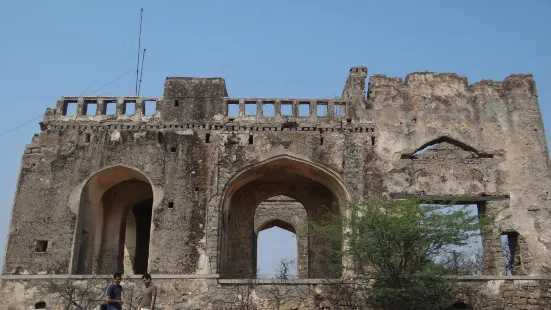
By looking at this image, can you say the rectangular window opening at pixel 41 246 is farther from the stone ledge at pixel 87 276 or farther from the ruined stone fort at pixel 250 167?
the stone ledge at pixel 87 276

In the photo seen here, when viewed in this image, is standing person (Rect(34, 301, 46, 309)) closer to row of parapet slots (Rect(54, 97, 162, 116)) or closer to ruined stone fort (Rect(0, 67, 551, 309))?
ruined stone fort (Rect(0, 67, 551, 309))

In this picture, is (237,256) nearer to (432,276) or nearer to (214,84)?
(214,84)

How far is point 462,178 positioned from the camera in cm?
1568

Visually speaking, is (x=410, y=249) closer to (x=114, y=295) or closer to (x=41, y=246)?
(x=114, y=295)

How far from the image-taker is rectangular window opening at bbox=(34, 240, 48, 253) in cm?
1502

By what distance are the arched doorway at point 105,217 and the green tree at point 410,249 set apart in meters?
6.60

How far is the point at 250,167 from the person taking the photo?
15.9 m

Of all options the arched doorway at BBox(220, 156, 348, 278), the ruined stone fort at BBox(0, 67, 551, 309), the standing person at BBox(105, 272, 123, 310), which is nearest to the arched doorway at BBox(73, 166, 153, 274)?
the ruined stone fort at BBox(0, 67, 551, 309)

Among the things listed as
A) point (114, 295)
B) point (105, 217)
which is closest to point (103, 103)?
point (105, 217)

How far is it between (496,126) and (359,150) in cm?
392

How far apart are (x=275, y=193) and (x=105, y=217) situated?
209 inches

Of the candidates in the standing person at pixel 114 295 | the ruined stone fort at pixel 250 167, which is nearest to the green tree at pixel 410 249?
the ruined stone fort at pixel 250 167

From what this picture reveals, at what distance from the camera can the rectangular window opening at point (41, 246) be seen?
49.3 ft

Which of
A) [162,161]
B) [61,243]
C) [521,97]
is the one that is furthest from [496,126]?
[61,243]
